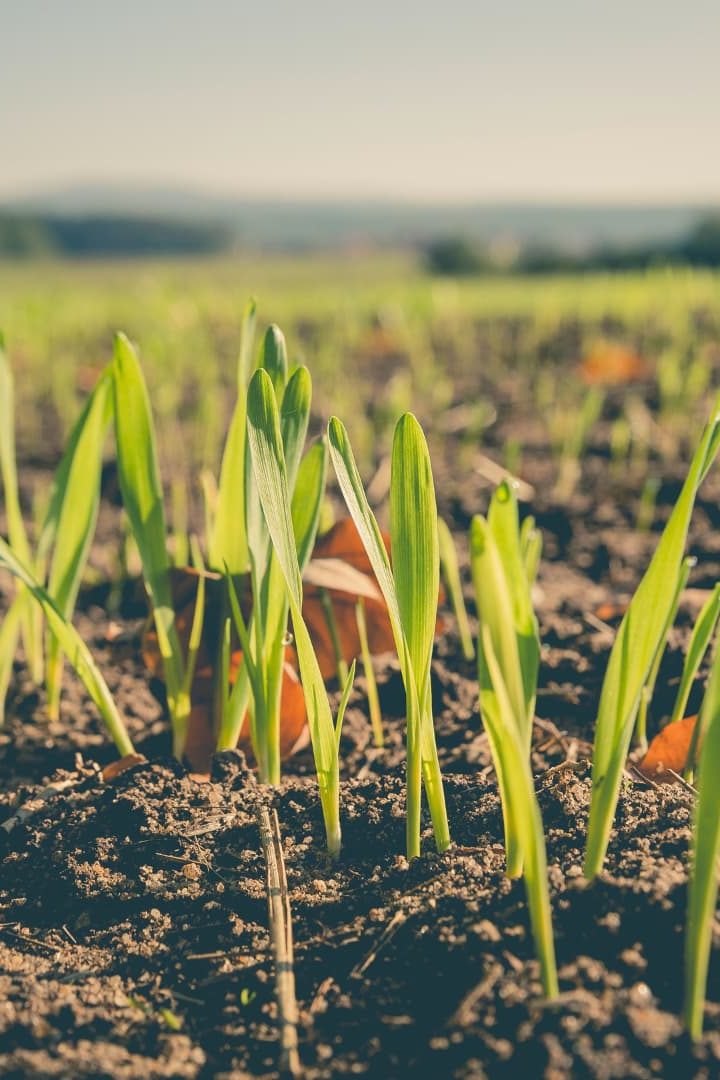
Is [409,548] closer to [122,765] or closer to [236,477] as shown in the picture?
[236,477]

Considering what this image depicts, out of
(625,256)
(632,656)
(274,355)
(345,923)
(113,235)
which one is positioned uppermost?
(113,235)

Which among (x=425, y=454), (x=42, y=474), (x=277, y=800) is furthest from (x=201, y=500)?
(x=425, y=454)

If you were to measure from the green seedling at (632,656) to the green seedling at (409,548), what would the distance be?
158 millimetres

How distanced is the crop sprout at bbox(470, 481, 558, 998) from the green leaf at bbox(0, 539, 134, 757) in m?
0.52

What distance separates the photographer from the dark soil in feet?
2.43

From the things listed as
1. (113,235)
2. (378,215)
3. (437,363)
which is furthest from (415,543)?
(378,215)

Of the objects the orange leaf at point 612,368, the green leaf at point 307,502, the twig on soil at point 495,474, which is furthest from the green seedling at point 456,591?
the orange leaf at point 612,368

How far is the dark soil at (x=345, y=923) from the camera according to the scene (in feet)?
2.43

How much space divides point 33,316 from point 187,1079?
409 centimetres

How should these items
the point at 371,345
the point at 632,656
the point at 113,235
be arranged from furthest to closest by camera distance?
1. the point at 113,235
2. the point at 371,345
3. the point at 632,656

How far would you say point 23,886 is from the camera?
101 centimetres

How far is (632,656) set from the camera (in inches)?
31.2

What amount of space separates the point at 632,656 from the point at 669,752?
0.35m

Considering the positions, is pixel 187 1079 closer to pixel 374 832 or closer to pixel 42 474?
pixel 374 832
